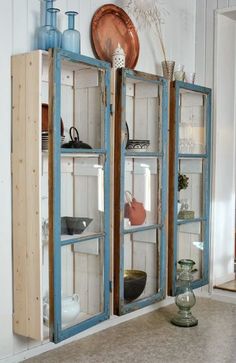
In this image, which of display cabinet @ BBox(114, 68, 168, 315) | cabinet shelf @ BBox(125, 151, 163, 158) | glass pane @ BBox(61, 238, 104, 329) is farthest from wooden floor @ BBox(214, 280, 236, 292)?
glass pane @ BBox(61, 238, 104, 329)

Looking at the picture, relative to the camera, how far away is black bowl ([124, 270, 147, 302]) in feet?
11.1

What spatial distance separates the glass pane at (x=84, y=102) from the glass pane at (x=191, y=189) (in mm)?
1110

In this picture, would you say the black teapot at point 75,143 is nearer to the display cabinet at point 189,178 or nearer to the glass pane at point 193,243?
the display cabinet at point 189,178

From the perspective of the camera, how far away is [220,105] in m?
4.42

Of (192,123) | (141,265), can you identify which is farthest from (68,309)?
(192,123)

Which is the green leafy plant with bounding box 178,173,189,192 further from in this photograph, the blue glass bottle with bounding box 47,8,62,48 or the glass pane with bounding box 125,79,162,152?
the blue glass bottle with bounding box 47,8,62,48

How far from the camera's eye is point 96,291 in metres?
3.16

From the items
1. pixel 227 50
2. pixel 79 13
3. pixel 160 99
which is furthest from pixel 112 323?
pixel 227 50

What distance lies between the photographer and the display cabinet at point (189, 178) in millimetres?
3789

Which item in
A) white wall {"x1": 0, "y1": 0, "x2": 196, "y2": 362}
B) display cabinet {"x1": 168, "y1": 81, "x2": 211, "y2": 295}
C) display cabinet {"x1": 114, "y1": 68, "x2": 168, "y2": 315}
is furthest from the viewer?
display cabinet {"x1": 168, "y1": 81, "x2": 211, "y2": 295}

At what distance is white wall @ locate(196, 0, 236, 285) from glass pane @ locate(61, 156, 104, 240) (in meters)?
1.57

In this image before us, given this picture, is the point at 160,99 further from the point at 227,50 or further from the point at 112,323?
the point at 112,323

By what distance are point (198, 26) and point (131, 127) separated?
1504mm

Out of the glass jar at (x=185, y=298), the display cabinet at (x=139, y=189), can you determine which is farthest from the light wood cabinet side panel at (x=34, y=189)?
the glass jar at (x=185, y=298)
